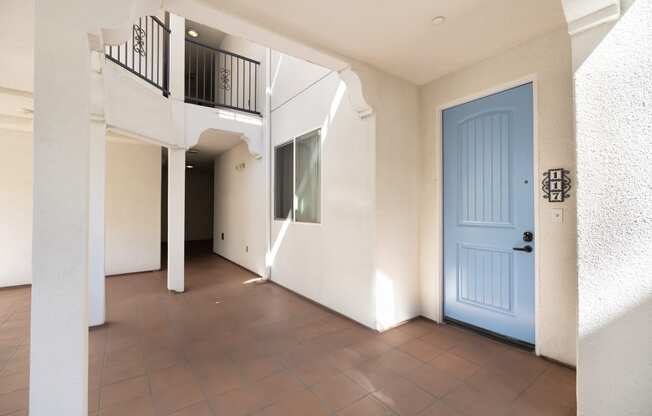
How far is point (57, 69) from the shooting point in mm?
1345

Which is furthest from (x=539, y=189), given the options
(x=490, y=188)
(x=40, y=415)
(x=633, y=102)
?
(x=40, y=415)

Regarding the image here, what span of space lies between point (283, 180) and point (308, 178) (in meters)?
0.82

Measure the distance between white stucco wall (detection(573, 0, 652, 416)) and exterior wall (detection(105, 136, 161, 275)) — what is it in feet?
21.4

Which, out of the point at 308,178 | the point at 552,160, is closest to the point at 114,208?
the point at 308,178

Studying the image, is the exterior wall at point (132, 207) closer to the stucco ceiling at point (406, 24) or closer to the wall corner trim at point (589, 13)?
the stucco ceiling at point (406, 24)

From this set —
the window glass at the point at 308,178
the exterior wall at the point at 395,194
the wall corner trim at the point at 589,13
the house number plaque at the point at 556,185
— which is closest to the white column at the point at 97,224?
the window glass at the point at 308,178

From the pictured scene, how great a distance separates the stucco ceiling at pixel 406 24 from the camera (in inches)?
75.3

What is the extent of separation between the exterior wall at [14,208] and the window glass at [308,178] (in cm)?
443

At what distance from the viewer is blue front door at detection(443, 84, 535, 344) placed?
7.86 feet

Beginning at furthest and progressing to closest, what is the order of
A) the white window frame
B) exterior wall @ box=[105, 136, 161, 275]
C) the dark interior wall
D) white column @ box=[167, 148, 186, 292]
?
the dark interior wall < exterior wall @ box=[105, 136, 161, 275] < white column @ box=[167, 148, 186, 292] < the white window frame

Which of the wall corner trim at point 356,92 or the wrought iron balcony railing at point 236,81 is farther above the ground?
the wrought iron balcony railing at point 236,81

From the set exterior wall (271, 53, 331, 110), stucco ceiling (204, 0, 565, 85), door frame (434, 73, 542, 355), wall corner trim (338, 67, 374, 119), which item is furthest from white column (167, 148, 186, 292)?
door frame (434, 73, 542, 355)

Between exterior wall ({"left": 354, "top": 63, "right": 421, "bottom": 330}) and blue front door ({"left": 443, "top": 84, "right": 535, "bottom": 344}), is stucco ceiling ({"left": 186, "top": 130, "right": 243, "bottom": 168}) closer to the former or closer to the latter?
exterior wall ({"left": 354, "top": 63, "right": 421, "bottom": 330})

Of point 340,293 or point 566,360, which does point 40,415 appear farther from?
point 566,360
